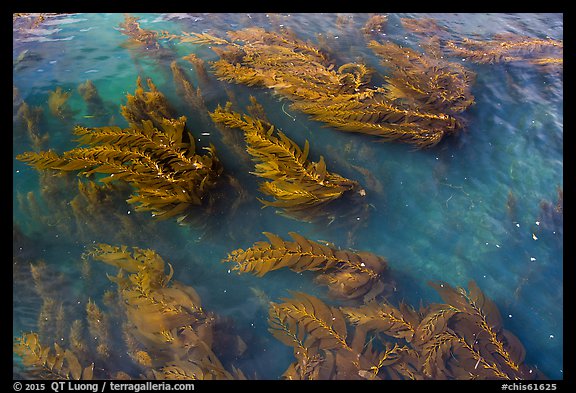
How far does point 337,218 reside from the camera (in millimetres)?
3307

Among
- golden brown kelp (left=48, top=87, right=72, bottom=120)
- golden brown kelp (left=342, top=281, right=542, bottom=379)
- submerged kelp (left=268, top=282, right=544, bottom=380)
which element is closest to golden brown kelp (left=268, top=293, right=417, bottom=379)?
submerged kelp (left=268, top=282, right=544, bottom=380)

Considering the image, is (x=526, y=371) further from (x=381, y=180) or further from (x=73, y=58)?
(x=73, y=58)

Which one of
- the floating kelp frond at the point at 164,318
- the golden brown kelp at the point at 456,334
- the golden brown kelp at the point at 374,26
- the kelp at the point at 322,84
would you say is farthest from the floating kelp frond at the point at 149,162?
the golden brown kelp at the point at 374,26

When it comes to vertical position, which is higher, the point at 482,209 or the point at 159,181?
the point at 159,181

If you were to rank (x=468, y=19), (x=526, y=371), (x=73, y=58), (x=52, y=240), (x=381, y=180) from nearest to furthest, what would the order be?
(x=526, y=371), (x=52, y=240), (x=381, y=180), (x=73, y=58), (x=468, y=19)

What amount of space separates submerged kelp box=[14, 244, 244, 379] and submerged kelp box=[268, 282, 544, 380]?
52 cm

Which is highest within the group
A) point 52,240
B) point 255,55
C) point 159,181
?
point 255,55

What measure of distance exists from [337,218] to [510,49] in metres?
3.25

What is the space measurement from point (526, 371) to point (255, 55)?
154 inches

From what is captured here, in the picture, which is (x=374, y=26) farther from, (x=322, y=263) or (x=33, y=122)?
(x=33, y=122)

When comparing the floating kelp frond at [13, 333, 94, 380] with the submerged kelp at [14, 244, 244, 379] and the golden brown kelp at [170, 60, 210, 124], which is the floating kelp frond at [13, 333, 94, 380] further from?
the golden brown kelp at [170, 60, 210, 124]

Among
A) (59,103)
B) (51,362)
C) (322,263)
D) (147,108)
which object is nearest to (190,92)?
(147,108)

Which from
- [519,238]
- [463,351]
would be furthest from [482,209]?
[463,351]

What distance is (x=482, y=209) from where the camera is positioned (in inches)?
135
